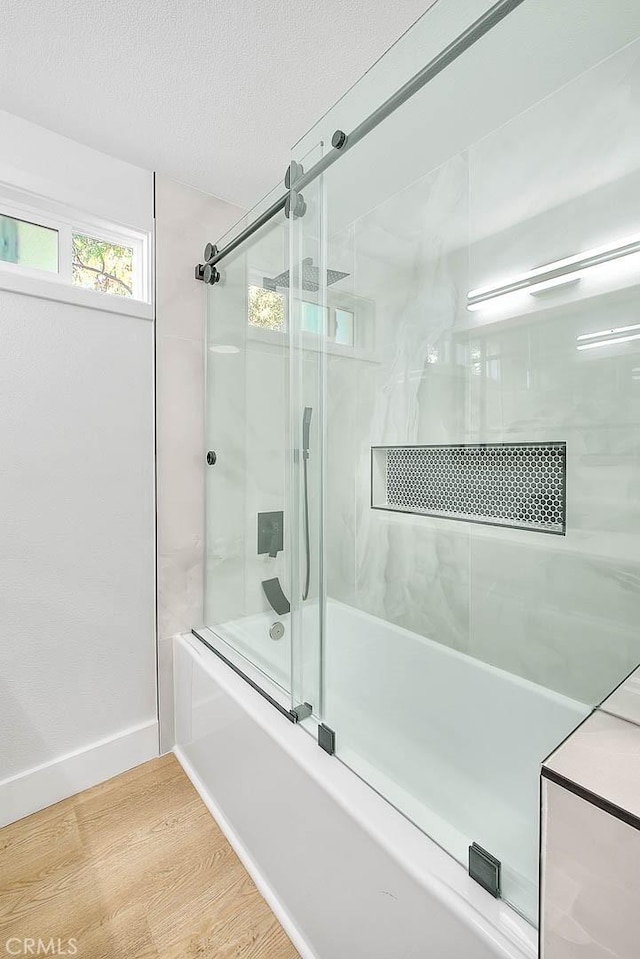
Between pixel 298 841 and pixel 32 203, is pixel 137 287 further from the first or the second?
pixel 298 841

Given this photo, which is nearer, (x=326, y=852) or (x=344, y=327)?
(x=326, y=852)

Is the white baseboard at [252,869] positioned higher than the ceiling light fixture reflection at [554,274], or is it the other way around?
the ceiling light fixture reflection at [554,274]

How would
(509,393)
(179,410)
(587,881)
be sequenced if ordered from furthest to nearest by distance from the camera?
1. (179,410)
2. (509,393)
3. (587,881)

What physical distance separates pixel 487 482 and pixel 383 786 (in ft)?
2.70

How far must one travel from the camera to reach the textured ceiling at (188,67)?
52.2 inches

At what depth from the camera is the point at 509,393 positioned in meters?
1.26

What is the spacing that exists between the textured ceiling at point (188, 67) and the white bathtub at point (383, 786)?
1.78 meters

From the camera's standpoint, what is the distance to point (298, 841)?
4.15ft

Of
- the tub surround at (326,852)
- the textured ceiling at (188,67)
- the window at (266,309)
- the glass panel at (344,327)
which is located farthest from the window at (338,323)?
the tub surround at (326,852)

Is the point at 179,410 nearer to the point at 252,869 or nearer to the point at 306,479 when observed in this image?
the point at 306,479

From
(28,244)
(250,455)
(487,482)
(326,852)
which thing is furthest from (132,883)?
(28,244)

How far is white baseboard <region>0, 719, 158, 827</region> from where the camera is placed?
172 centimetres

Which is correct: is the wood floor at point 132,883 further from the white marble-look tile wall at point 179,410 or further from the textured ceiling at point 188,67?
the textured ceiling at point 188,67

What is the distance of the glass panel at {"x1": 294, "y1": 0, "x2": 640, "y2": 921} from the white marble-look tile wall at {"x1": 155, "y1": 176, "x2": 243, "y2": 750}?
81 cm
